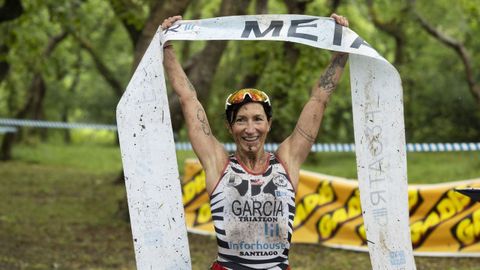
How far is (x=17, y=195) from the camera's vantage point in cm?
1606

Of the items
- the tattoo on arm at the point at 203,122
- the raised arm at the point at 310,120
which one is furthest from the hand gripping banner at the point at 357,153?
the tattoo on arm at the point at 203,122

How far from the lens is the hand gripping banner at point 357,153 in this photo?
4957mm

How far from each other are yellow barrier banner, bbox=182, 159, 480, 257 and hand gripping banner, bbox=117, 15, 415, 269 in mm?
4920

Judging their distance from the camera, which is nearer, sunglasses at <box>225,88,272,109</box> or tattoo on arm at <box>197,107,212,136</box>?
sunglasses at <box>225,88,272,109</box>

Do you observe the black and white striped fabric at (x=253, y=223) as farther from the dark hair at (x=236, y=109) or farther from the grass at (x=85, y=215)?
the grass at (x=85, y=215)

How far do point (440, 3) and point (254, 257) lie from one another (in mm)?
19500

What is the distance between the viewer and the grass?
396 inches

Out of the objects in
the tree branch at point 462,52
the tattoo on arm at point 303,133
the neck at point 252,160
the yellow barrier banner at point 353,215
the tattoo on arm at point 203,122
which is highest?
the tree branch at point 462,52

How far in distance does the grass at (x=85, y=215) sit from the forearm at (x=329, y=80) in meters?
4.97

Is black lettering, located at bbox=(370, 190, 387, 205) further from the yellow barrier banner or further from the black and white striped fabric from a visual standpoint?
the yellow barrier banner

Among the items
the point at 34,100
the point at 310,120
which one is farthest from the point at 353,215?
the point at 34,100

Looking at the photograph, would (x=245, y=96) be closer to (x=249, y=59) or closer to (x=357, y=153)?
(x=357, y=153)

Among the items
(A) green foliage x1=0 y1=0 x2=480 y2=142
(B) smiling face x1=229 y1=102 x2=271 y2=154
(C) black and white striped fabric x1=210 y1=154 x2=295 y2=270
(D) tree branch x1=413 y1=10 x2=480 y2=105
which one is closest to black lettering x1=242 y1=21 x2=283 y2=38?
(B) smiling face x1=229 y1=102 x2=271 y2=154

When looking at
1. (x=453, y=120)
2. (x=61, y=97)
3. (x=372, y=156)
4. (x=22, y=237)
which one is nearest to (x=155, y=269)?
(x=372, y=156)
